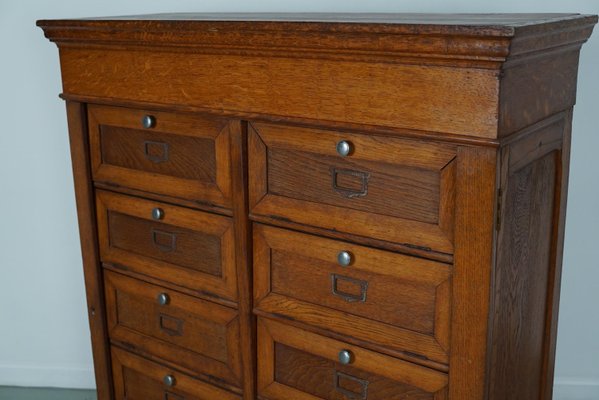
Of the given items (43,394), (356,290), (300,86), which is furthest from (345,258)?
(43,394)

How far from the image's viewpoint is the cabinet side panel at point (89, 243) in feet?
6.88

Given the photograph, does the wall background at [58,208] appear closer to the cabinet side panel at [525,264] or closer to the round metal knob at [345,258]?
the cabinet side panel at [525,264]

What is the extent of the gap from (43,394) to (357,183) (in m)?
1.87

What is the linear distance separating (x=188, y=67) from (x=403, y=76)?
0.55 m

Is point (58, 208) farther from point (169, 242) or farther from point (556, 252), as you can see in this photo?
point (556, 252)

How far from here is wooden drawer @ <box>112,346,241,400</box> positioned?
2.07m

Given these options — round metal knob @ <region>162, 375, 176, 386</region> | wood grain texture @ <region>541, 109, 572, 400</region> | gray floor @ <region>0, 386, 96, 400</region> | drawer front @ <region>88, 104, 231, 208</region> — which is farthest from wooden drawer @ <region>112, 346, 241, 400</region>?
wood grain texture @ <region>541, 109, 572, 400</region>

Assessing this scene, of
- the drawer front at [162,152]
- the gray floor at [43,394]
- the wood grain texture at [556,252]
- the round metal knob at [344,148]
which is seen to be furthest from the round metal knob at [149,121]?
the gray floor at [43,394]

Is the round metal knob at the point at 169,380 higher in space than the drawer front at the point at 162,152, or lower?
lower

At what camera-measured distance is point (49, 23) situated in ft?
6.46

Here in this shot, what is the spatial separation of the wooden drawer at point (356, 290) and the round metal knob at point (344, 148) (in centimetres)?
20

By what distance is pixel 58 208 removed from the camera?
2834 millimetres

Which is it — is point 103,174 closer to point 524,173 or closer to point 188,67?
point 188,67

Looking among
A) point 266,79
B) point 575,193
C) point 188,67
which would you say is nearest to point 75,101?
point 188,67
